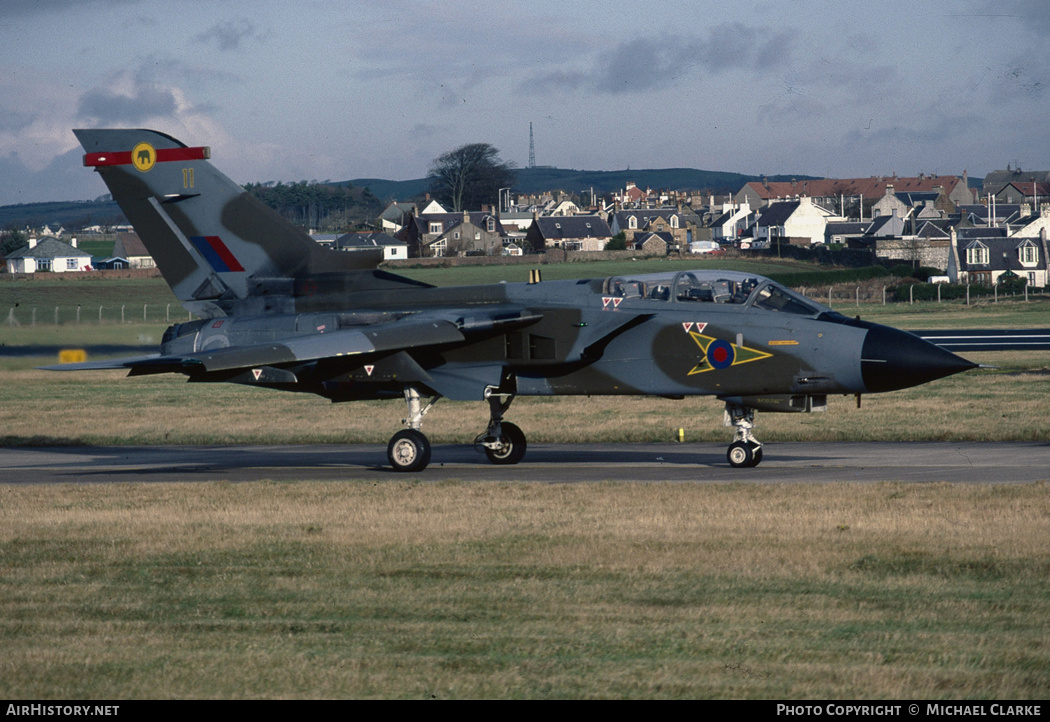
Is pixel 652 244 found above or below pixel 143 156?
above

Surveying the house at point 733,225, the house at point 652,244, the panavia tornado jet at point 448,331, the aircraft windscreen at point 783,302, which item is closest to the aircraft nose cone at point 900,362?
the panavia tornado jet at point 448,331

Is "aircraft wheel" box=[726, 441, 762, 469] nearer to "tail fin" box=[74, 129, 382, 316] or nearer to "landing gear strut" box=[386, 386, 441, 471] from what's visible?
"landing gear strut" box=[386, 386, 441, 471]

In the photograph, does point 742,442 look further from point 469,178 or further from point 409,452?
point 469,178

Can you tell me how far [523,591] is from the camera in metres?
9.96

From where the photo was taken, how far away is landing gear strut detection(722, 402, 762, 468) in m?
18.8

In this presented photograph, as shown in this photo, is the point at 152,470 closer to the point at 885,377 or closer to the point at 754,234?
the point at 885,377

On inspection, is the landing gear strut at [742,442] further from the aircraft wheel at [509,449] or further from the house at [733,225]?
the house at [733,225]

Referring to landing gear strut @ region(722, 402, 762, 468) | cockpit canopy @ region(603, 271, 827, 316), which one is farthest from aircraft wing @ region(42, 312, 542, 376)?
landing gear strut @ region(722, 402, 762, 468)

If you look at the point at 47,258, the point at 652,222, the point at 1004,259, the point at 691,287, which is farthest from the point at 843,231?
the point at 691,287

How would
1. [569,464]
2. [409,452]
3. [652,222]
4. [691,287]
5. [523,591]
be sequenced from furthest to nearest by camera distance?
[652,222] → [569,464] → [409,452] → [691,287] → [523,591]

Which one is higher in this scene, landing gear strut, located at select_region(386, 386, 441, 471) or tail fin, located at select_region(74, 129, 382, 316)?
tail fin, located at select_region(74, 129, 382, 316)

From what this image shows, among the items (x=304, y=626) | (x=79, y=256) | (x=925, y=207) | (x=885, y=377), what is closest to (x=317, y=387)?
(x=885, y=377)

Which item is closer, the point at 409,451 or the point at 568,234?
the point at 409,451

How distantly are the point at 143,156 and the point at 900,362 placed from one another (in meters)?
14.3
